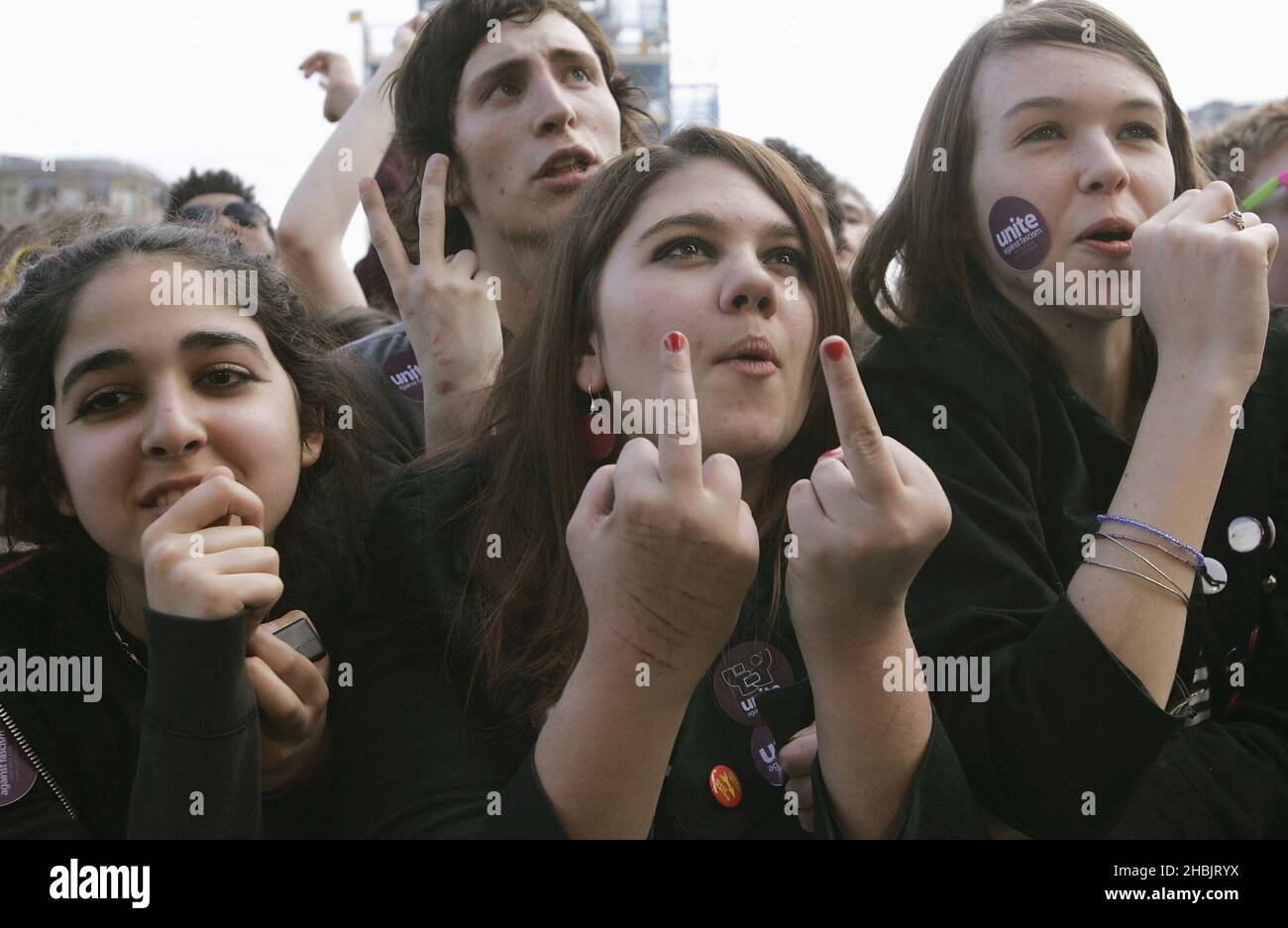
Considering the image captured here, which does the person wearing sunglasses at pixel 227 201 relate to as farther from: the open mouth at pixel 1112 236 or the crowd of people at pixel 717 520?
the open mouth at pixel 1112 236

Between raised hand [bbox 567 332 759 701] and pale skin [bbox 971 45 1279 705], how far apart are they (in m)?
0.54

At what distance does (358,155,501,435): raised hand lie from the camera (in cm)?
245

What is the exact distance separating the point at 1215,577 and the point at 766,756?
0.75m

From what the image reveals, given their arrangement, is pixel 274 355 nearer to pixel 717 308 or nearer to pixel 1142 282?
pixel 717 308

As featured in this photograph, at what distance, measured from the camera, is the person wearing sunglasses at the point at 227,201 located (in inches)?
162

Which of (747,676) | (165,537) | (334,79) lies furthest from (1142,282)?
(334,79)

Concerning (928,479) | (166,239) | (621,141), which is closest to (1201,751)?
(928,479)

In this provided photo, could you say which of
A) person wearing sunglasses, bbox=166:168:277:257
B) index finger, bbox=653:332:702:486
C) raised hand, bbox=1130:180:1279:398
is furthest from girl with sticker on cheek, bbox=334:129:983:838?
person wearing sunglasses, bbox=166:168:277:257

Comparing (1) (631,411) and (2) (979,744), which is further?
(1) (631,411)

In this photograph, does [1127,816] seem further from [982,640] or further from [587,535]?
[587,535]

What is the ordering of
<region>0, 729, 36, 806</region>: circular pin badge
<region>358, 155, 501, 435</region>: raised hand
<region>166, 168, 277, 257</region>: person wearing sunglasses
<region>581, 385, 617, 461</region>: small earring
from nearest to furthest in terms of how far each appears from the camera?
<region>0, 729, 36, 806</region>: circular pin badge < <region>581, 385, 617, 461</region>: small earring < <region>358, 155, 501, 435</region>: raised hand < <region>166, 168, 277, 257</region>: person wearing sunglasses

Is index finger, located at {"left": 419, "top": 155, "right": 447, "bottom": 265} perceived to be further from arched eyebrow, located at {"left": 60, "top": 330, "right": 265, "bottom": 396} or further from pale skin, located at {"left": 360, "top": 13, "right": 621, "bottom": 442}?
arched eyebrow, located at {"left": 60, "top": 330, "right": 265, "bottom": 396}

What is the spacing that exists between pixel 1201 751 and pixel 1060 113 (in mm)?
1050

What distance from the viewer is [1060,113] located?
2.03 metres
